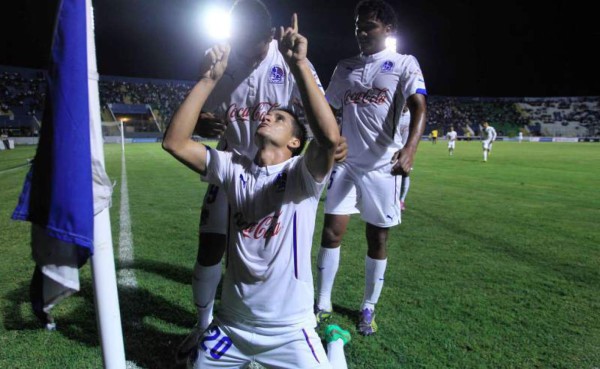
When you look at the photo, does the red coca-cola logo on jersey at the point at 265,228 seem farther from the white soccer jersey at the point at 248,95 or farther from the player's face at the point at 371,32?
the player's face at the point at 371,32

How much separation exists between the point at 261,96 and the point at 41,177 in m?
1.67

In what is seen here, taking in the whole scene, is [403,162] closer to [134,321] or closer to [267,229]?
[267,229]

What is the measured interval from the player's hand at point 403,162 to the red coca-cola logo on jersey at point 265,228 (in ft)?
4.57

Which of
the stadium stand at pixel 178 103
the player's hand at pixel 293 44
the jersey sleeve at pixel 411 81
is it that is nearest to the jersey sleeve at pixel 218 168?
the player's hand at pixel 293 44

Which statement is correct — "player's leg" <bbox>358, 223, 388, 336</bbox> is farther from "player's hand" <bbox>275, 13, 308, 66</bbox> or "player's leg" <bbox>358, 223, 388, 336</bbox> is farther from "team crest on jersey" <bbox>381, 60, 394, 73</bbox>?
"player's hand" <bbox>275, 13, 308, 66</bbox>

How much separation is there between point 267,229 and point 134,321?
1.79 metres

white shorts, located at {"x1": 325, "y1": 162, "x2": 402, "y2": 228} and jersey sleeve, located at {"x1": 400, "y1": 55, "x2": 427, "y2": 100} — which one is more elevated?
jersey sleeve, located at {"x1": 400, "y1": 55, "x2": 427, "y2": 100}

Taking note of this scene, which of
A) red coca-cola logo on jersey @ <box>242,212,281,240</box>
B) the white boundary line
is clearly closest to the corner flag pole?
red coca-cola logo on jersey @ <box>242,212,281,240</box>

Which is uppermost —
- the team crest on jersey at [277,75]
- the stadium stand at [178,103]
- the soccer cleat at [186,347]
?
the stadium stand at [178,103]

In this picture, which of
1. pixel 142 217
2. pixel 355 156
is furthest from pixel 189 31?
pixel 355 156

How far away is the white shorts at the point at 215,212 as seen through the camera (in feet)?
9.62

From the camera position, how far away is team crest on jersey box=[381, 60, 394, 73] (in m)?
3.52

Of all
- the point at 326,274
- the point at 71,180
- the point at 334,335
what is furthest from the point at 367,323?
the point at 71,180

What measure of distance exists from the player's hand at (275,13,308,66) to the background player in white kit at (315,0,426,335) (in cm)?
183
